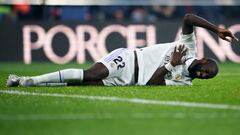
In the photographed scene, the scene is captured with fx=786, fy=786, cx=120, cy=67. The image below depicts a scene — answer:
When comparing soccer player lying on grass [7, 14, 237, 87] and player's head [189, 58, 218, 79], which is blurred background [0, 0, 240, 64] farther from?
player's head [189, 58, 218, 79]

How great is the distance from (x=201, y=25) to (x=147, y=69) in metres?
1.03

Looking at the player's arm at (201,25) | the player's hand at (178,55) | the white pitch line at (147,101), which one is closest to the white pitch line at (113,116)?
the white pitch line at (147,101)

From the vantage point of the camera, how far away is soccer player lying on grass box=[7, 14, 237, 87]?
37.2 feet

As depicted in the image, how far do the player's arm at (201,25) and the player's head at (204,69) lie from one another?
1.48ft

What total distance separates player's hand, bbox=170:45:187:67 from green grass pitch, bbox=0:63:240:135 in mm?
756

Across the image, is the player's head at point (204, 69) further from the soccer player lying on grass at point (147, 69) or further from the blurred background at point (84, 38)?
the blurred background at point (84, 38)

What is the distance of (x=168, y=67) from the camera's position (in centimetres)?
1136

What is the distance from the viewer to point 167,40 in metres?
22.9

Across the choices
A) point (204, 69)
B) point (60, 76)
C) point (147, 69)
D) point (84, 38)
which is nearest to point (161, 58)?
point (147, 69)

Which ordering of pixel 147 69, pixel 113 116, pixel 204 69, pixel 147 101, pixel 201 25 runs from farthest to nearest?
pixel 147 69 → pixel 201 25 → pixel 204 69 → pixel 147 101 → pixel 113 116

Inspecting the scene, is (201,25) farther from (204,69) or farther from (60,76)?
(60,76)

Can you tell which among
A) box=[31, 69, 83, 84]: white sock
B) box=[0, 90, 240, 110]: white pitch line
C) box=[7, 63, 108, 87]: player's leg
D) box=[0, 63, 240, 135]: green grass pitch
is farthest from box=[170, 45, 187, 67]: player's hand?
box=[0, 90, 240, 110]: white pitch line

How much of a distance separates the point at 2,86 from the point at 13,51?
10483mm

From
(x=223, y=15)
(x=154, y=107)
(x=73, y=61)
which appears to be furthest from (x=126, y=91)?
(x=223, y=15)
